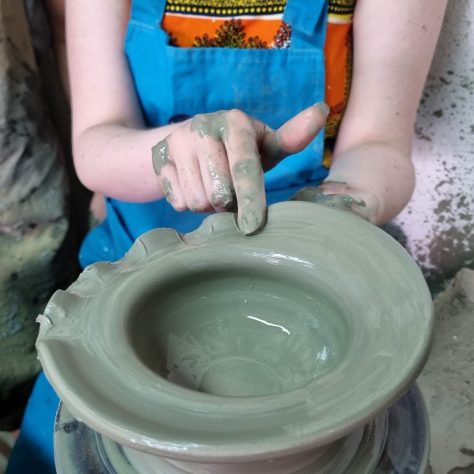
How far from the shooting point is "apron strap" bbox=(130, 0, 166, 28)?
1.18m

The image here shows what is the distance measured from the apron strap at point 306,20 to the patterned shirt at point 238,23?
14 mm

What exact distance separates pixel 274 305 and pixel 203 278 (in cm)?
10

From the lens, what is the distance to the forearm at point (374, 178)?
3.34 ft

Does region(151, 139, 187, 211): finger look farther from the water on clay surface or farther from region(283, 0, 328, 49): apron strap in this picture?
region(283, 0, 328, 49): apron strap

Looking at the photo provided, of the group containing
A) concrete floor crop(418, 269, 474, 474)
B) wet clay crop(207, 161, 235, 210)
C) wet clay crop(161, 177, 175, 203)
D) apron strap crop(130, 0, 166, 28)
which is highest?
apron strap crop(130, 0, 166, 28)

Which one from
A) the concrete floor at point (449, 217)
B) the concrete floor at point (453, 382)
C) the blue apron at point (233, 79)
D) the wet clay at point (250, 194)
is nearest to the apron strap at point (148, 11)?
the blue apron at point (233, 79)

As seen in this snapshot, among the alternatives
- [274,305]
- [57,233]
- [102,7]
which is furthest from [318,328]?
[57,233]

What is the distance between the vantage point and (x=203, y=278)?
2.69 ft

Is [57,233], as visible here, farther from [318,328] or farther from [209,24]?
[318,328]

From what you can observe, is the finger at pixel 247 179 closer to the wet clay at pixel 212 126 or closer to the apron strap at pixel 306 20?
the wet clay at pixel 212 126

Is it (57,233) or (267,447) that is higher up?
(267,447)

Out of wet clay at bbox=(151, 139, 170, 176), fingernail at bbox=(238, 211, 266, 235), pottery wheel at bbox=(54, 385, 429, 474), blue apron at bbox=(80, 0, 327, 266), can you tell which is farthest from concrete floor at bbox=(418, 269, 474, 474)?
wet clay at bbox=(151, 139, 170, 176)

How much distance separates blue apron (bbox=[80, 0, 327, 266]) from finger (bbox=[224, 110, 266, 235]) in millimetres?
394

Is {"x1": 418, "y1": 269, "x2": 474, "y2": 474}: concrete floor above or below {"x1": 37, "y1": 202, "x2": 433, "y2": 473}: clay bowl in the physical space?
below
